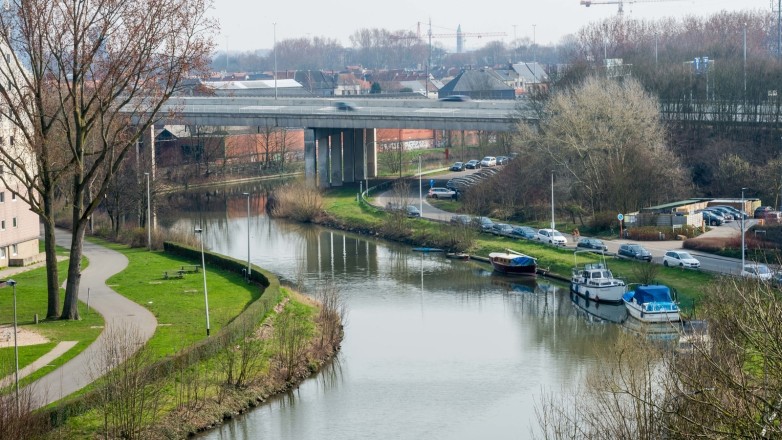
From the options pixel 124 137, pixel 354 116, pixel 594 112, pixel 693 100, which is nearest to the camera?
pixel 124 137

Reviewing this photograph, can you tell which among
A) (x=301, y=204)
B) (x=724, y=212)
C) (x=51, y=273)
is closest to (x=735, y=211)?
(x=724, y=212)

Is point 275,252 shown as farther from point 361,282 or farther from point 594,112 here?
point 594,112

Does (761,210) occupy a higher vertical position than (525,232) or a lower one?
higher

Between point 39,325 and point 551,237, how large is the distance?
2255 centimetres

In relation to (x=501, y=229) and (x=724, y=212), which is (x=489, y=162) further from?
(x=724, y=212)

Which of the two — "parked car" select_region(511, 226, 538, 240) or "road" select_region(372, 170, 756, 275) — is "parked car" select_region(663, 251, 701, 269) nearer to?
"road" select_region(372, 170, 756, 275)

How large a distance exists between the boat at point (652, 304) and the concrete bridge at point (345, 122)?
98.2ft

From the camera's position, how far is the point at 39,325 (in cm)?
3197

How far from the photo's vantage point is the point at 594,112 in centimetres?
5419

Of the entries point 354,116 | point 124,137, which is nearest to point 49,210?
point 124,137

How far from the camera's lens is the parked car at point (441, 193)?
63.7 m

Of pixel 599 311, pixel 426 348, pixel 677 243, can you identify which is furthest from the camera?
pixel 677 243

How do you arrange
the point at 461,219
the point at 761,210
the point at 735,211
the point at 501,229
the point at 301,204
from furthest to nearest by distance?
the point at 301,204 < the point at 461,219 < the point at 735,211 < the point at 501,229 < the point at 761,210

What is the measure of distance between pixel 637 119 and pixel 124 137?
1044 inches
